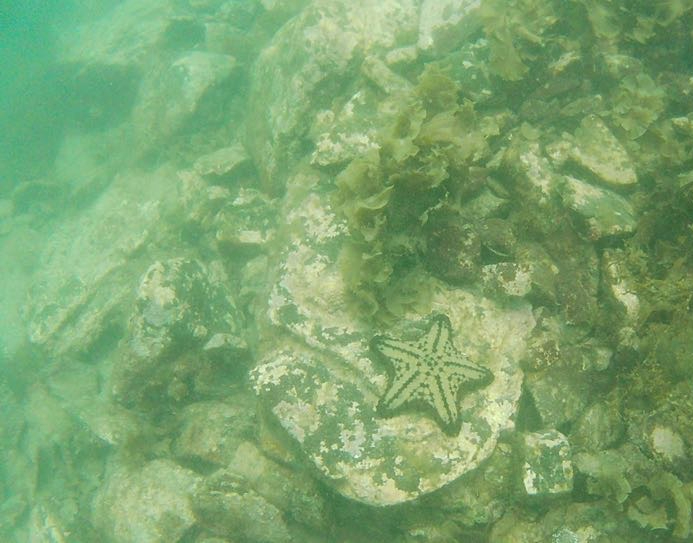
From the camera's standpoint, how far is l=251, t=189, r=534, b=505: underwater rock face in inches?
161

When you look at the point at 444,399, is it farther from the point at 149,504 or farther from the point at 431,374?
the point at 149,504

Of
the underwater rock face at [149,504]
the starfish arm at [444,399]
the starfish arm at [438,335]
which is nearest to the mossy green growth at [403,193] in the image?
the starfish arm at [438,335]

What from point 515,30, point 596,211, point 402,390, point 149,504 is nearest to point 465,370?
point 402,390

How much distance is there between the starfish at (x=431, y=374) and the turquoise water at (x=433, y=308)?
23mm

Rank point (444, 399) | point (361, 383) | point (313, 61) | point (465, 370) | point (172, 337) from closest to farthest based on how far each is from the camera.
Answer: point (444, 399) < point (465, 370) < point (361, 383) < point (172, 337) < point (313, 61)

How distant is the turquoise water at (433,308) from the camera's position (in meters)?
4.14

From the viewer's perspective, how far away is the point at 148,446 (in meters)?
6.76

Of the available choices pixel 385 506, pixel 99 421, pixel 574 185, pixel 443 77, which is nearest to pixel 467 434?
pixel 385 506

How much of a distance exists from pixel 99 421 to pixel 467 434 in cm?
585

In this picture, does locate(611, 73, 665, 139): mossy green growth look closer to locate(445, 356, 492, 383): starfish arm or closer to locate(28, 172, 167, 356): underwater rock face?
locate(445, 356, 492, 383): starfish arm

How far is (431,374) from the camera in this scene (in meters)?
4.04

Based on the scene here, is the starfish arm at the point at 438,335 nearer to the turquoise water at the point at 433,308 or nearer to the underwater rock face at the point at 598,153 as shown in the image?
the turquoise water at the point at 433,308

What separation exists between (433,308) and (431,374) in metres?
0.80

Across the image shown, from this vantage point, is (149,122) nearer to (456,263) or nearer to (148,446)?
(148,446)
